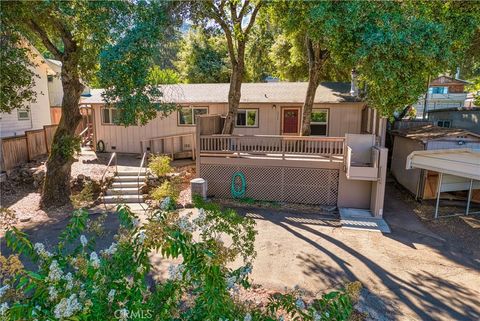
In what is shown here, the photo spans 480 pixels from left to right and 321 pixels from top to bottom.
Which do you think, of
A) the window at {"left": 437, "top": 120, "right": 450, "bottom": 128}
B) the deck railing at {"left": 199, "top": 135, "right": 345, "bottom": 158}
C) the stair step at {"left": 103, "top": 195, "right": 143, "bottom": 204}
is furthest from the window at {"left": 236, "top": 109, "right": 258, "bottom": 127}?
the window at {"left": 437, "top": 120, "right": 450, "bottom": 128}

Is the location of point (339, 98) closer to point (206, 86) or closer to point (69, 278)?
point (206, 86)

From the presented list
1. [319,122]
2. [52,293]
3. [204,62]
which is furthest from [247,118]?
[204,62]

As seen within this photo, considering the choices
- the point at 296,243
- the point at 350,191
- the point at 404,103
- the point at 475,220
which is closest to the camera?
the point at 296,243

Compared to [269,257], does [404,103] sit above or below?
above

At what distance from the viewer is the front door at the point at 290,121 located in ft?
47.3

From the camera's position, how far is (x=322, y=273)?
19.9 feet

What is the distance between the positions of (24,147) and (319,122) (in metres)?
13.5

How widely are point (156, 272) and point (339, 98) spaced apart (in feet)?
36.4

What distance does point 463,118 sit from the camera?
51.8 ft

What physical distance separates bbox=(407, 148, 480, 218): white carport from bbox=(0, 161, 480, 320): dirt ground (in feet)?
3.57

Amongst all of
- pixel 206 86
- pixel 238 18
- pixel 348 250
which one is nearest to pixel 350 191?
pixel 348 250

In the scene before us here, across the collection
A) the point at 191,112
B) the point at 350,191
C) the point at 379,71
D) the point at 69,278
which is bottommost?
the point at 350,191

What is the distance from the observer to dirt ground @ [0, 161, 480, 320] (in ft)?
17.0

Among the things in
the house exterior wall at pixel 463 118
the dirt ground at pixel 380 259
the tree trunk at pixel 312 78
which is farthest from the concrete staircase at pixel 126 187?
the house exterior wall at pixel 463 118
